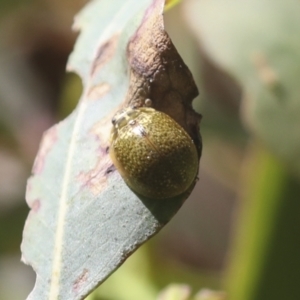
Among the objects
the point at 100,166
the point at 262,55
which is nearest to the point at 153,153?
the point at 100,166

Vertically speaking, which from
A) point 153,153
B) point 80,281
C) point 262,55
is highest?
point 262,55

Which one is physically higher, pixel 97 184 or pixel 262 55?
pixel 262 55

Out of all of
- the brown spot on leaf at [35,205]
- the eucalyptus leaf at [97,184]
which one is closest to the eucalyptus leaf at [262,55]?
the eucalyptus leaf at [97,184]

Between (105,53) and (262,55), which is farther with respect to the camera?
(262,55)

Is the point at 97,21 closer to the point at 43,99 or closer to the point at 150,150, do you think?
the point at 150,150

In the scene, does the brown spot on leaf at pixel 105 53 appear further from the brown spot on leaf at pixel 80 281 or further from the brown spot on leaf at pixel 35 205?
the brown spot on leaf at pixel 80 281

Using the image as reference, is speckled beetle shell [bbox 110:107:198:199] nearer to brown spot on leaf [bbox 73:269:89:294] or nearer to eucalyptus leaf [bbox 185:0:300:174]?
brown spot on leaf [bbox 73:269:89:294]

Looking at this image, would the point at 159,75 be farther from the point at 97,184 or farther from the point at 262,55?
the point at 262,55
